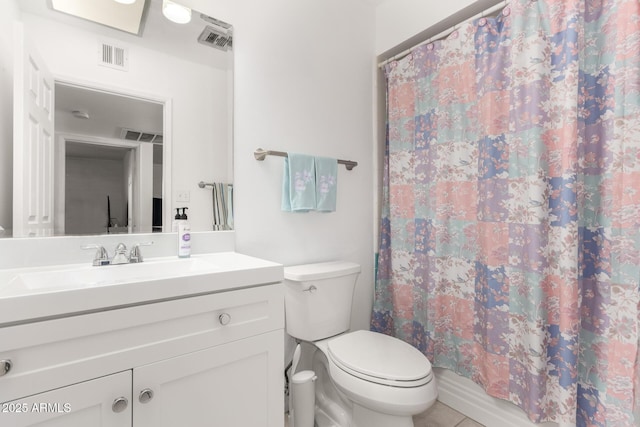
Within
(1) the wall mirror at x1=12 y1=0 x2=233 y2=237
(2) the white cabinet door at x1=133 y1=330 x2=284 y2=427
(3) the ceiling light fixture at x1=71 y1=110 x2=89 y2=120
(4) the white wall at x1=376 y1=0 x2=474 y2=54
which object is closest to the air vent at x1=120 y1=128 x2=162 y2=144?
(1) the wall mirror at x1=12 y1=0 x2=233 y2=237

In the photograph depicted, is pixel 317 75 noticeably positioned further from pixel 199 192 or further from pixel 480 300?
pixel 480 300

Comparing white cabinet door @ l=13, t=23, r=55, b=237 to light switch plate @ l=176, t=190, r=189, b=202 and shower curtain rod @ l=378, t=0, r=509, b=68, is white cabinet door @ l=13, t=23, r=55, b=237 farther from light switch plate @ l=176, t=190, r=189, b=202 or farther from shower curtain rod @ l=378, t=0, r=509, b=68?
shower curtain rod @ l=378, t=0, r=509, b=68

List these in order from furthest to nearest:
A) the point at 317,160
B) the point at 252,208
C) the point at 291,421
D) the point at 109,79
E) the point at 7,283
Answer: the point at 317,160, the point at 252,208, the point at 291,421, the point at 109,79, the point at 7,283

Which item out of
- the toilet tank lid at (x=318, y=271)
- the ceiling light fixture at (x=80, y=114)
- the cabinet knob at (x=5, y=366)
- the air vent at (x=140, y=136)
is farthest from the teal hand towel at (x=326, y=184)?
the cabinet knob at (x=5, y=366)

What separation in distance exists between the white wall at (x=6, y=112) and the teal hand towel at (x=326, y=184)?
1.22 meters

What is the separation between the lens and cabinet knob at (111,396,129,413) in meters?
0.79

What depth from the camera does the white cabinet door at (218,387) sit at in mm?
849

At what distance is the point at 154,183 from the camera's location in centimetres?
133

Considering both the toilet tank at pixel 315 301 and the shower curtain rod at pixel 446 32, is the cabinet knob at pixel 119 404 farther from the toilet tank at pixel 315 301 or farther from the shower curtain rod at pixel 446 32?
the shower curtain rod at pixel 446 32

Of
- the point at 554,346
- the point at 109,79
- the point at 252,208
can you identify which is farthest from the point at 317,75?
the point at 554,346

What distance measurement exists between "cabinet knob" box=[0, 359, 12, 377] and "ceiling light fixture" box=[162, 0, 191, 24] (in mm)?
1347

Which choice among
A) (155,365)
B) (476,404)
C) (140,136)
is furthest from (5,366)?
(476,404)

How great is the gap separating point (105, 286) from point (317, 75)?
1.53 metres

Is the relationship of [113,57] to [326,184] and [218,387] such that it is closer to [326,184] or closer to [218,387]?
[326,184]
